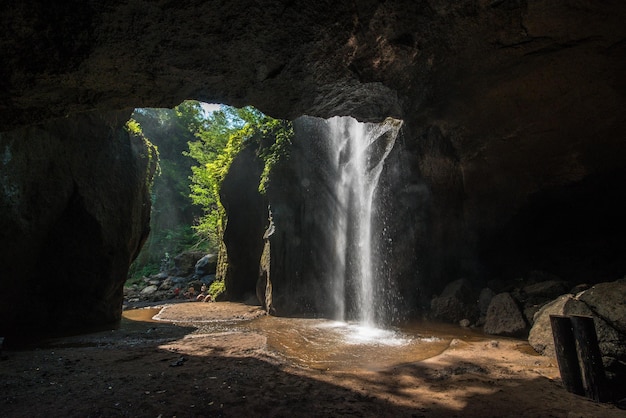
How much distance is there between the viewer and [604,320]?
13.3 ft

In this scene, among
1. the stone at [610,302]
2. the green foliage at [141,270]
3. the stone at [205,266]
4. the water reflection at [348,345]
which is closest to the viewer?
the stone at [610,302]

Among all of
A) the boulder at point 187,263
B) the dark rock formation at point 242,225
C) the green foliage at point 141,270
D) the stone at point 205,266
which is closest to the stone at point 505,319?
the dark rock formation at point 242,225

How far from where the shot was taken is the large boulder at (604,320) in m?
3.57

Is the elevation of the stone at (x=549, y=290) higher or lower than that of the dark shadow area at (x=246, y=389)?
higher

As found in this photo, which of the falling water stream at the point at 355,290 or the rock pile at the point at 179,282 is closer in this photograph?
the falling water stream at the point at 355,290

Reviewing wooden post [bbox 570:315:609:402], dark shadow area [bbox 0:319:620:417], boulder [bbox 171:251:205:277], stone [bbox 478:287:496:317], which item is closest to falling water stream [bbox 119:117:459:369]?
dark shadow area [bbox 0:319:620:417]

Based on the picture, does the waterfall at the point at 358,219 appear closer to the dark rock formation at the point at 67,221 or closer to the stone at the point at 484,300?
the stone at the point at 484,300

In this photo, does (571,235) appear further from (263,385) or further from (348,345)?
(263,385)

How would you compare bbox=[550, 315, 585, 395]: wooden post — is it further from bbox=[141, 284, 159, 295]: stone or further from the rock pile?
bbox=[141, 284, 159, 295]: stone

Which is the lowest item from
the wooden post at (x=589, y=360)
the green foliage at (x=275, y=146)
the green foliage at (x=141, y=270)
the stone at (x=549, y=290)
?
the wooden post at (x=589, y=360)

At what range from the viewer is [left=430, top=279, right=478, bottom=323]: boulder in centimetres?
763

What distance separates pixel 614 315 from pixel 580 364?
4.42 ft

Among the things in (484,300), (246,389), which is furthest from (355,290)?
(246,389)

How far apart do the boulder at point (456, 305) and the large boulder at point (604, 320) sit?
2.47 m
